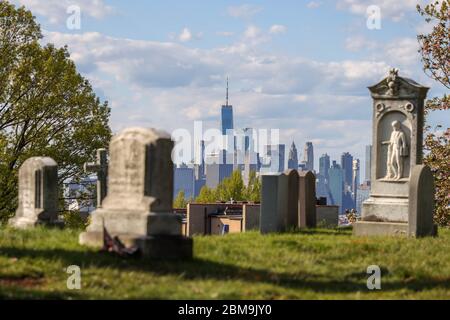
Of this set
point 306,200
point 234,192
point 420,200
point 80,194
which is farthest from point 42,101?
point 234,192

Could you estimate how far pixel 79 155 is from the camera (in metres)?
37.7

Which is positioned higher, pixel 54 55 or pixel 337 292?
pixel 54 55

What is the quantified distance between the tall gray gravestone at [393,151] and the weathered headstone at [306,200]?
190 centimetres

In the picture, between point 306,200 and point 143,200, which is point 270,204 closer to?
point 306,200

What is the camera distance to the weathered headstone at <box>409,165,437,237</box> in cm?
2067

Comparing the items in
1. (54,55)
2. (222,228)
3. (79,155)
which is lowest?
(222,228)

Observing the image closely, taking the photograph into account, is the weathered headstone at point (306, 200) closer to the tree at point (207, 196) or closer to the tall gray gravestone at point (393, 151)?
the tall gray gravestone at point (393, 151)

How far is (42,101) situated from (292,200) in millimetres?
17321

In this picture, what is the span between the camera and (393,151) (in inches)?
868

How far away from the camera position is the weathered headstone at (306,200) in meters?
23.7
